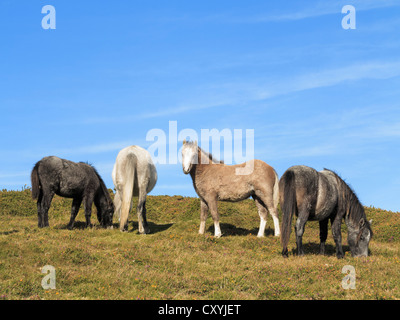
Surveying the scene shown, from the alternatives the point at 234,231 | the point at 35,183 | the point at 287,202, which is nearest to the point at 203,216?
the point at 234,231

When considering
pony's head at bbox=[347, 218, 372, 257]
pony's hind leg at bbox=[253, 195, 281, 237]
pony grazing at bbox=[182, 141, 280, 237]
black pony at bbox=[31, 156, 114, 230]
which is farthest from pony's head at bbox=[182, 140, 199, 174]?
pony's head at bbox=[347, 218, 372, 257]

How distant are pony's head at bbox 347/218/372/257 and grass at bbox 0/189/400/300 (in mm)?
502

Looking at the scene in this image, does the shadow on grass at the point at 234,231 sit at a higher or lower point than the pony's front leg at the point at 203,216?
lower

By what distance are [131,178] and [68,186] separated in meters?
3.70

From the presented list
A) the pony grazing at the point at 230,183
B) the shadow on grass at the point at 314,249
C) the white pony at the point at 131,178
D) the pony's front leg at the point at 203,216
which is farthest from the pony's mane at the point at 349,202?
the white pony at the point at 131,178

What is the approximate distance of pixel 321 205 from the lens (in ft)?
55.5

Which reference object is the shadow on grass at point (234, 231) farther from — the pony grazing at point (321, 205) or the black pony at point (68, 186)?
Answer: the black pony at point (68, 186)

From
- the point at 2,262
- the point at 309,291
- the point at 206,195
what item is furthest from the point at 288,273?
the point at 2,262

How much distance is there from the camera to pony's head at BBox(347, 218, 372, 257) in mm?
17953

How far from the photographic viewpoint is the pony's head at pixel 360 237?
58.9 feet

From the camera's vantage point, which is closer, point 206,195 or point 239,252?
point 239,252
